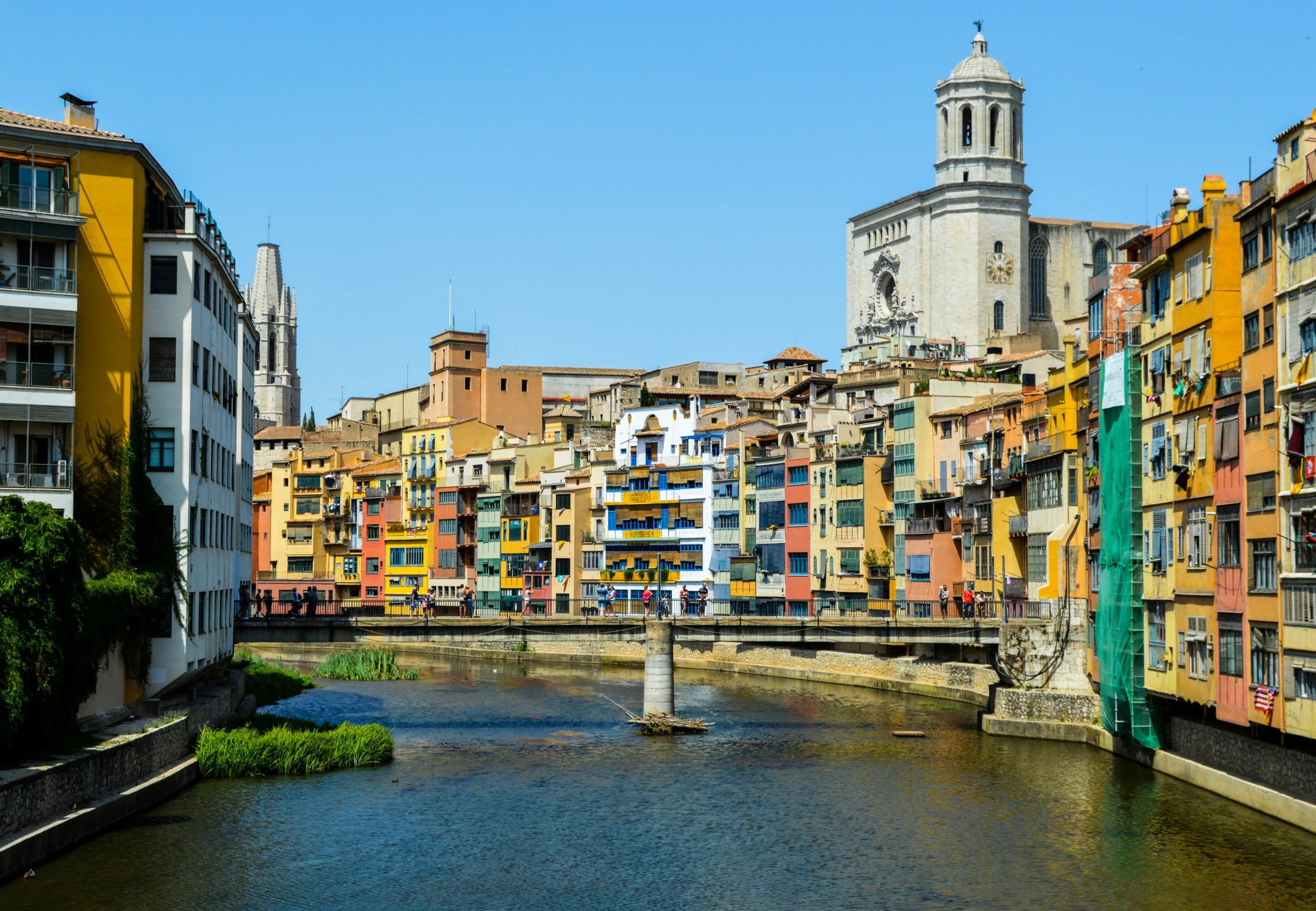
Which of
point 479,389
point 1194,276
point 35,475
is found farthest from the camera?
point 479,389

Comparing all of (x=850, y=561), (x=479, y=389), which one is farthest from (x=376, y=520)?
(x=850, y=561)

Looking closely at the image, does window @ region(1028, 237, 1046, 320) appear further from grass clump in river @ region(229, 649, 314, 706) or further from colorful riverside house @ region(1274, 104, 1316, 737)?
colorful riverside house @ region(1274, 104, 1316, 737)

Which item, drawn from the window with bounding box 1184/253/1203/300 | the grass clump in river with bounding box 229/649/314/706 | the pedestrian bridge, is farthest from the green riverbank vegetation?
the window with bounding box 1184/253/1203/300

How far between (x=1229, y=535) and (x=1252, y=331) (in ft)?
18.8

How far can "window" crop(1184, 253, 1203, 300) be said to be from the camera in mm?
48688

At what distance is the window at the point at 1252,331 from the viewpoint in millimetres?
43688

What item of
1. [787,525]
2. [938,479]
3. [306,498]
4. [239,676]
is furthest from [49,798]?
[306,498]

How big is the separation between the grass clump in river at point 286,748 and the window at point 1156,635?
25.5 metres

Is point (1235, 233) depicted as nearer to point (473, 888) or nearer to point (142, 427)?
point (473, 888)

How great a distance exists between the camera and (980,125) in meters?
180

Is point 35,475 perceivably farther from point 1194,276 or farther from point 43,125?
point 1194,276

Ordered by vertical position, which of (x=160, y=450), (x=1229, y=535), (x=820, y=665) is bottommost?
(x=820, y=665)

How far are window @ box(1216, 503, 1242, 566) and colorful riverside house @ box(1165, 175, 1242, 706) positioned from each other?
12.3 inches

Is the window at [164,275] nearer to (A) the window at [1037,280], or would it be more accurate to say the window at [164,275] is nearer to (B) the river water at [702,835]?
(B) the river water at [702,835]
